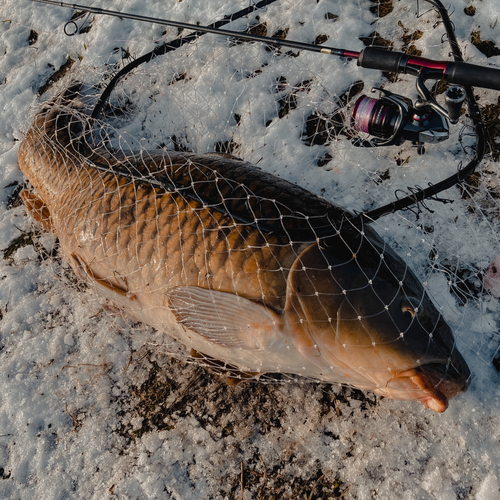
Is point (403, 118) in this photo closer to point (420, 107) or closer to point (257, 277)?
point (420, 107)

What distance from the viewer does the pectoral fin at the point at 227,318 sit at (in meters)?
2.00

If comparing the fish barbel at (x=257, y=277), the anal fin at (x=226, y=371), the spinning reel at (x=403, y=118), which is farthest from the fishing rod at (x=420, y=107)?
the anal fin at (x=226, y=371)

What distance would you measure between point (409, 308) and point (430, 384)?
→ 1.22 ft

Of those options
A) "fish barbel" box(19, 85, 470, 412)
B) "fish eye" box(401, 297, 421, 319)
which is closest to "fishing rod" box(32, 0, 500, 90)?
"fish barbel" box(19, 85, 470, 412)

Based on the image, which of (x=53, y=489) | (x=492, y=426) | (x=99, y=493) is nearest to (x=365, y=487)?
(x=492, y=426)

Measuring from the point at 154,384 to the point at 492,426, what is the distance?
211 cm

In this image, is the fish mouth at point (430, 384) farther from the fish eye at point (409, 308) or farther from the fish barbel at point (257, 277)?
the fish eye at point (409, 308)

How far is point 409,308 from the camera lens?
6.22 ft

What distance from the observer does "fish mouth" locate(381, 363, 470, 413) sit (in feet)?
6.02

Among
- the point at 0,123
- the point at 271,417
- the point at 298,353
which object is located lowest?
the point at 271,417

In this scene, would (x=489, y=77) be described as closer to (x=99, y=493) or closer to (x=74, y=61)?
(x=99, y=493)

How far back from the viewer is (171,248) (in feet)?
7.06

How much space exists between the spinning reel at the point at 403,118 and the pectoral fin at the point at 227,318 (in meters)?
1.36

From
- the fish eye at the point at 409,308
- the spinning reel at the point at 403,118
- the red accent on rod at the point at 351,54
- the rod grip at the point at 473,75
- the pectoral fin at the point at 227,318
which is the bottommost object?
the fish eye at the point at 409,308
